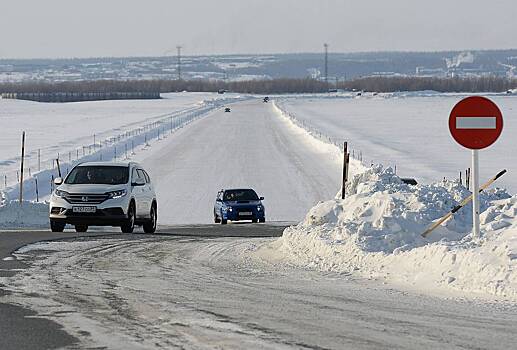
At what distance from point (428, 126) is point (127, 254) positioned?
284 ft

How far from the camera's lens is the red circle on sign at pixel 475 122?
13531 millimetres

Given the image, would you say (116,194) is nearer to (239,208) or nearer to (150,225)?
(150,225)

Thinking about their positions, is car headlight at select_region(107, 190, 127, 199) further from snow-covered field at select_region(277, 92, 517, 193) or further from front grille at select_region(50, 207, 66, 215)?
snow-covered field at select_region(277, 92, 517, 193)

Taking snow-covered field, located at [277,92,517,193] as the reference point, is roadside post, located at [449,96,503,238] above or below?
above

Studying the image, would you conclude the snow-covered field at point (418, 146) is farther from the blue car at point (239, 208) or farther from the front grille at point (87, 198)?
the front grille at point (87, 198)

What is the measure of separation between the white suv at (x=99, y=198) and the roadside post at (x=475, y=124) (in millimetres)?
10829

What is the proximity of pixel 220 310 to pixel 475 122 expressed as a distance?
4.67 metres

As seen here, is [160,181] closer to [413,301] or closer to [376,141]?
[376,141]

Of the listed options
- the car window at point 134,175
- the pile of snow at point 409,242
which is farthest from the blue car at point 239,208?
the pile of snow at point 409,242

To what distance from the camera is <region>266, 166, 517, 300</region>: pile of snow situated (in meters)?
11.9

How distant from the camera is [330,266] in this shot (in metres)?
14.8

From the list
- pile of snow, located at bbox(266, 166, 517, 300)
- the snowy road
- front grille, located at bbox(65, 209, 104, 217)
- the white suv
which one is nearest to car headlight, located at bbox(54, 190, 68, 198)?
the white suv

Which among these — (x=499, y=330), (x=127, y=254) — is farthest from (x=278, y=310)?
(x=127, y=254)

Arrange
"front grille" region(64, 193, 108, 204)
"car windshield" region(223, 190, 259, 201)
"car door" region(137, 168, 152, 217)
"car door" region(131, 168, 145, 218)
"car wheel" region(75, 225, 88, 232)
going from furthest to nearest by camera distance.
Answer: "car windshield" region(223, 190, 259, 201), "car door" region(137, 168, 152, 217), "car wheel" region(75, 225, 88, 232), "car door" region(131, 168, 145, 218), "front grille" region(64, 193, 108, 204)
